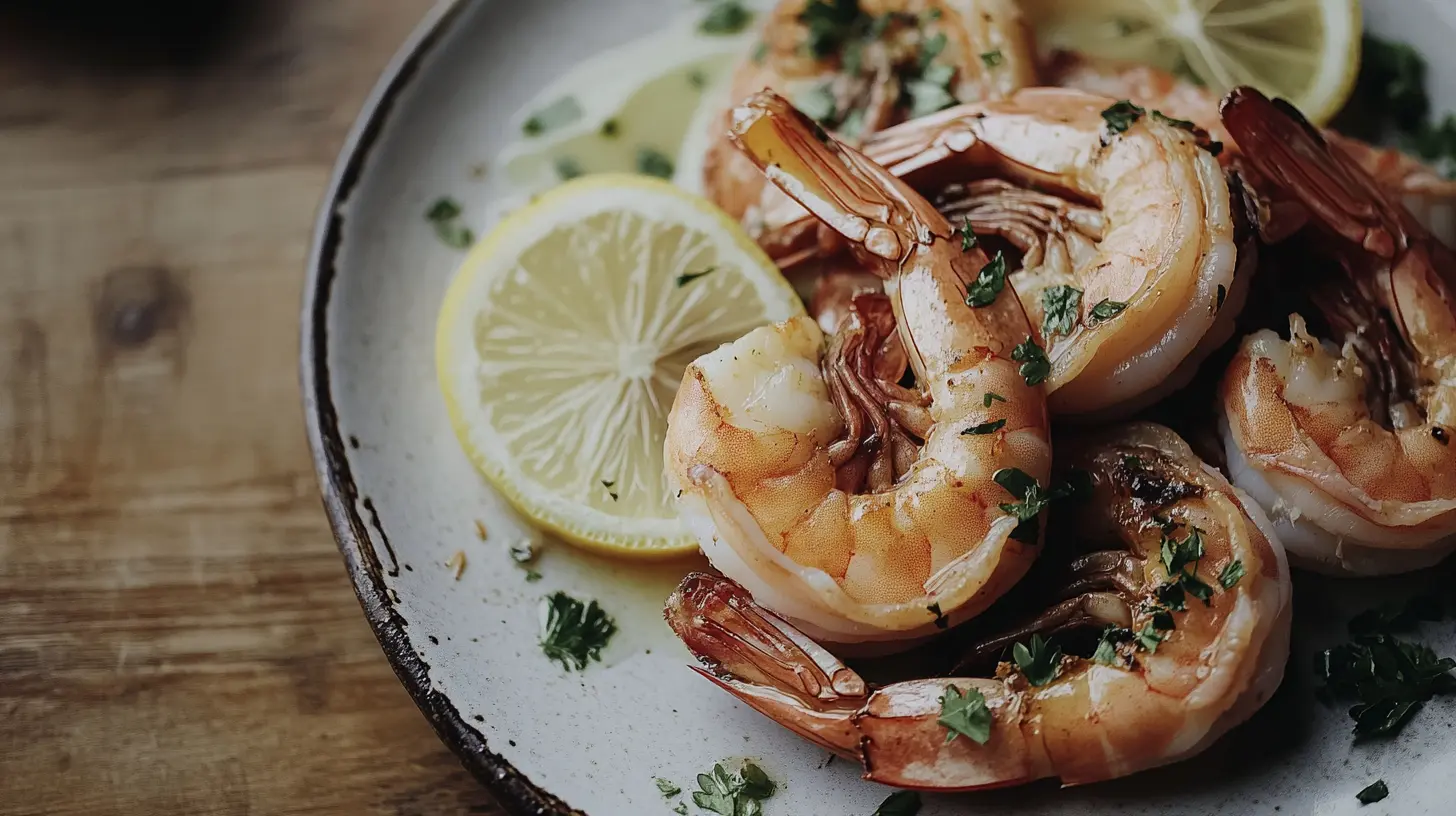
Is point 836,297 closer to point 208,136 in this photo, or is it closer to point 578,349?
point 578,349

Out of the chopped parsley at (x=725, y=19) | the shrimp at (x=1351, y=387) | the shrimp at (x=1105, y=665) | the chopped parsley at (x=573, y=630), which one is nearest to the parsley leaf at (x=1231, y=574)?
the shrimp at (x=1105, y=665)

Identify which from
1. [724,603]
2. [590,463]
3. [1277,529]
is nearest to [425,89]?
[590,463]

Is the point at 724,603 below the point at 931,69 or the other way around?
below

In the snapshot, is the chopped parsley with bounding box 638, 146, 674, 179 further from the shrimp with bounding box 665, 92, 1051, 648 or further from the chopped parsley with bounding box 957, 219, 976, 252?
the chopped parsley with bounding box 957, 219, 976, 252

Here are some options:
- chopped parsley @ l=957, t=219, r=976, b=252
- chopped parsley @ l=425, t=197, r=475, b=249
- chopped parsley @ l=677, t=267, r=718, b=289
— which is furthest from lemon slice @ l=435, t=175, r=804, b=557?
chopped parsley @ l=957, t=219, r=976, b=252

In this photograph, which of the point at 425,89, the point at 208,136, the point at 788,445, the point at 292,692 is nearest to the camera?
the point at 788,445

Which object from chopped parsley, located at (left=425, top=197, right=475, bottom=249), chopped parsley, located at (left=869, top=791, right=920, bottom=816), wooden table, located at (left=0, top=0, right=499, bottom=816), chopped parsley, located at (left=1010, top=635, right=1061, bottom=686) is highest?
chopped parsley, located at (left=1010, top=635, right=1061, bottom=686)
